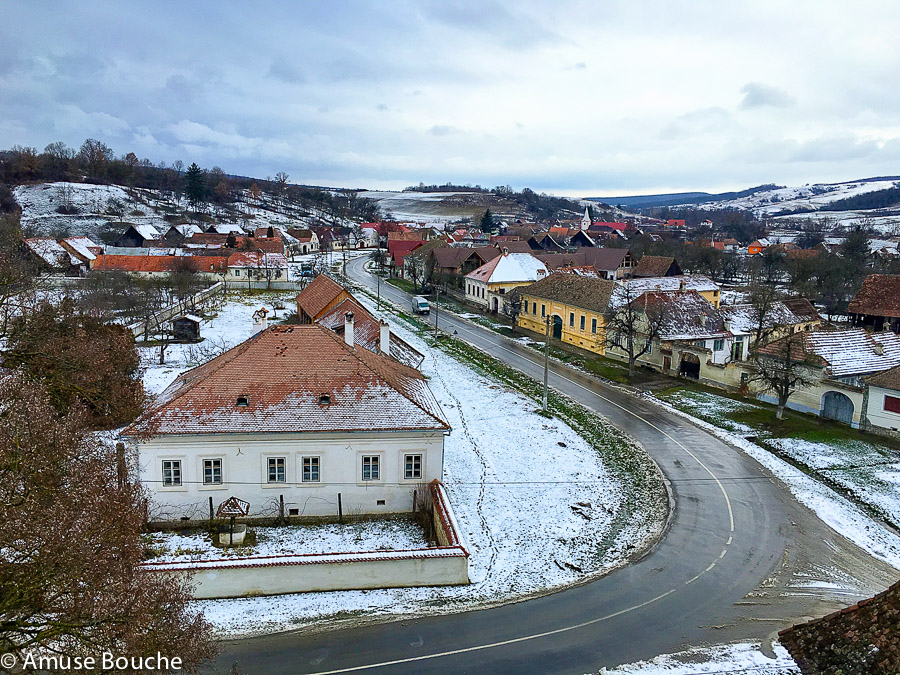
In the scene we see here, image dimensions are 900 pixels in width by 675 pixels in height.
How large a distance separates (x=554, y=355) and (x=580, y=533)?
27824 millimetres

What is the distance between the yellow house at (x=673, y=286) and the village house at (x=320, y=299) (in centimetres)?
2384

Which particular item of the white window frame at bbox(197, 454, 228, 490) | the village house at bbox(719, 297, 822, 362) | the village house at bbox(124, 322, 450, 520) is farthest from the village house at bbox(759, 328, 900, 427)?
the white window frame at bbox(197, 454, 228, 490)

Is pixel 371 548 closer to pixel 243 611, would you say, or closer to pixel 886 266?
pixel 243 611

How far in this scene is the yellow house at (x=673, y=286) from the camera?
5016 cm

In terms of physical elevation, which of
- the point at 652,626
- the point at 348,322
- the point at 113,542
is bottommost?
the point at 652,626

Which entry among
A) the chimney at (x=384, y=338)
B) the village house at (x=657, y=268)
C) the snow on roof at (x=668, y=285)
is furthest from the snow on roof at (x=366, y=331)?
the village house at (x=657, y=268)

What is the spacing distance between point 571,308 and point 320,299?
21346 mm

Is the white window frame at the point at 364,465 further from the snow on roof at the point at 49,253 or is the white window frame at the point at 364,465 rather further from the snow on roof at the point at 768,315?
the snow on roof at the point at 768,315

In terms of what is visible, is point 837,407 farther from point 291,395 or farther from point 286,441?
point 286,441

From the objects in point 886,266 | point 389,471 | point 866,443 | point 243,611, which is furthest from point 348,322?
point 886,266

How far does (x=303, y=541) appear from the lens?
20516 millimetres

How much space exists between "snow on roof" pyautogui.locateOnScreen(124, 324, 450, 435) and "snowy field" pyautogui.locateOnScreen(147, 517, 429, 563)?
3485 mm

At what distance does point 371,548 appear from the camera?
20.2m

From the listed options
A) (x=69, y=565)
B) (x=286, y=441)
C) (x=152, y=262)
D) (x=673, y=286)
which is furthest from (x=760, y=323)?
(x=152, y=262)
